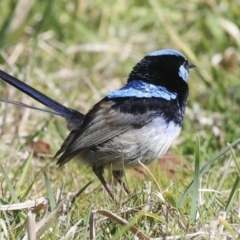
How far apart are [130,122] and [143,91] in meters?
0.21

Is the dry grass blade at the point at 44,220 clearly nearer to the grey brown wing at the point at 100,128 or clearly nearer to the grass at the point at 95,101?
the grass at the point at 95,101

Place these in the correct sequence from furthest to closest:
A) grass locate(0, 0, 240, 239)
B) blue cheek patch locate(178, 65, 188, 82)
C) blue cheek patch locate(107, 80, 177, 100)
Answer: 1. blue cheek patch locate(178, 65, 188, 82)
2. blue cheek patch locate(107, 80, 177, 100)
3. grass locate(0, 0, 240, 239)

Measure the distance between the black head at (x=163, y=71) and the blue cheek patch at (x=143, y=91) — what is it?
0.11 feet

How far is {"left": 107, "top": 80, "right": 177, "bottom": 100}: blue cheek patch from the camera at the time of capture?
13.4 feet

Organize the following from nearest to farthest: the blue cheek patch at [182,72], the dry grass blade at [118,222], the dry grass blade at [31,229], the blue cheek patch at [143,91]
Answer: the dry grass blade at [31,229] → the dry grass blade at [118,222] → the blue cheek patch at [143,91] → the blue cheek patch at [182,72]

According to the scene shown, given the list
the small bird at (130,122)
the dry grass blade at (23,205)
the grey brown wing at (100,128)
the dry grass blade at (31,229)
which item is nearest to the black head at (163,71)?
the small bird at (130,122)

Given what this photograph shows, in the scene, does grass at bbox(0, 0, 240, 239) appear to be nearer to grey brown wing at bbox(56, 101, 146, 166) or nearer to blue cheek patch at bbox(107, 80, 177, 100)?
grey brown wing at bbox(56, 101, 146, 166)

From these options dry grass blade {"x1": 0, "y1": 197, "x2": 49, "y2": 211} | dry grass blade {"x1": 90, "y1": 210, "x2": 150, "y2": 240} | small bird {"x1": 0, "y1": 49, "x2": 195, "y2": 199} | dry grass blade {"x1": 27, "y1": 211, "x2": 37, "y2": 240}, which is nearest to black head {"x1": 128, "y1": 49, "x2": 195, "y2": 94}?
small bird {"x1": 0, "y1": 49, "x2": 195, "y2": 199}

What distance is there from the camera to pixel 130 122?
158 inches

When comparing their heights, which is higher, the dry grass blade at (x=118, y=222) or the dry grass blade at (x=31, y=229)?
the dry grass blade at (x=31, y=229)

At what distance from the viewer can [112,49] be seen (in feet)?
20.6

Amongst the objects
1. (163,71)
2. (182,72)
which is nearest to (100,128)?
(163,71)

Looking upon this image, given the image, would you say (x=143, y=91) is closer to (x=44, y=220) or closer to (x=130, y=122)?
(x=130, y=122)

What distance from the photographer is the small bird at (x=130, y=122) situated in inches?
155
